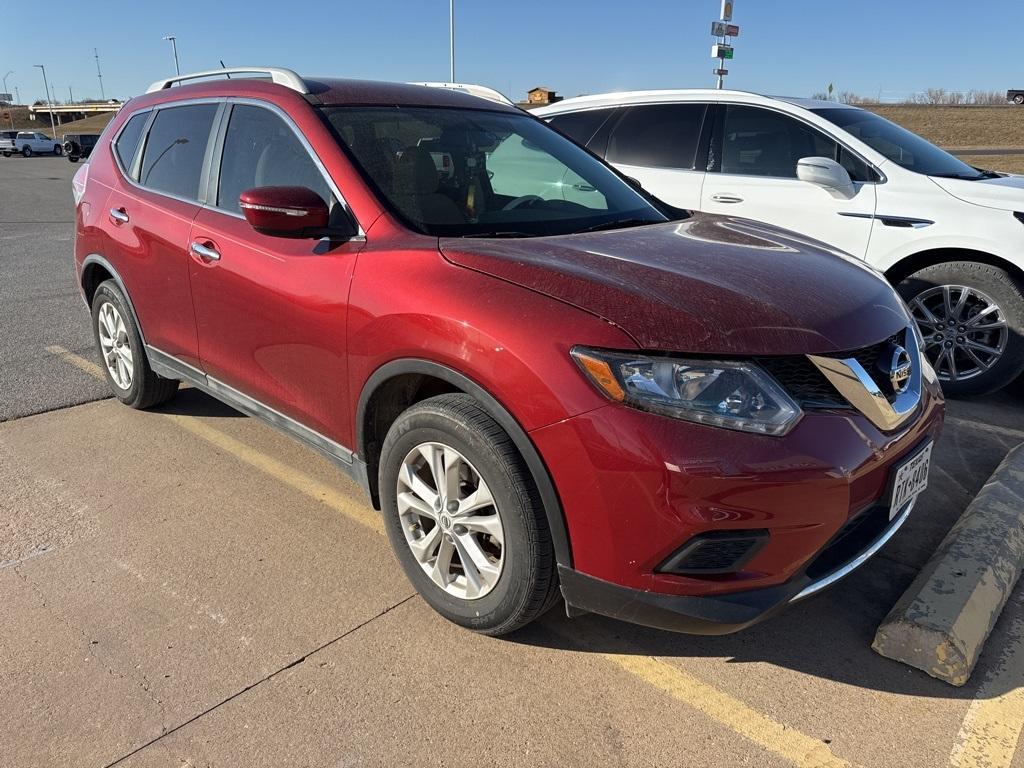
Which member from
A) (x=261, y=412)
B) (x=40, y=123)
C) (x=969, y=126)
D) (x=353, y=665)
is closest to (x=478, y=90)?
(x=261, y=412)

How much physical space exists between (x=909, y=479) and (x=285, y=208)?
7.24 ft

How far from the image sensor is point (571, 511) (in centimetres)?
213

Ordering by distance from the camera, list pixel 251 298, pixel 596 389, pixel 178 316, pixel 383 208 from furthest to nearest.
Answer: pixel 178 316 < pixel 251 298 < pixel 383 208 < pixel 596 389

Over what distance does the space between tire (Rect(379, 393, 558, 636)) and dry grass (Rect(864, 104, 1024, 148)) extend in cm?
3909

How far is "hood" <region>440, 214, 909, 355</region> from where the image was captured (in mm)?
2117

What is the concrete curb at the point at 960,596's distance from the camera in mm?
2418

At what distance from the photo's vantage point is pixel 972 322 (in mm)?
4723

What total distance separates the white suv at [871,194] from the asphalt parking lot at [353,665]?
1.61 m

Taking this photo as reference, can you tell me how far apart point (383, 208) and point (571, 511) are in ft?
4.29

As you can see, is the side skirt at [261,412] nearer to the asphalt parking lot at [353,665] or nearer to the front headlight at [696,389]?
the asphalt parking lot at [353,665]

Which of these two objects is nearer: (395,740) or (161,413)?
(395,740)

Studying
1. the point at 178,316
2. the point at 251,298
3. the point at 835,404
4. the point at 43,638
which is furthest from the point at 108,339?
the point at 835,404

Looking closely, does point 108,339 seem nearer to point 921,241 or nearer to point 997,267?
point 921,241

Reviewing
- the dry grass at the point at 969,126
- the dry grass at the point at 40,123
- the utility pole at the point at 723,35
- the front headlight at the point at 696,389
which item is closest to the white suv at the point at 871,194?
the front headlight at the point at 696,389
